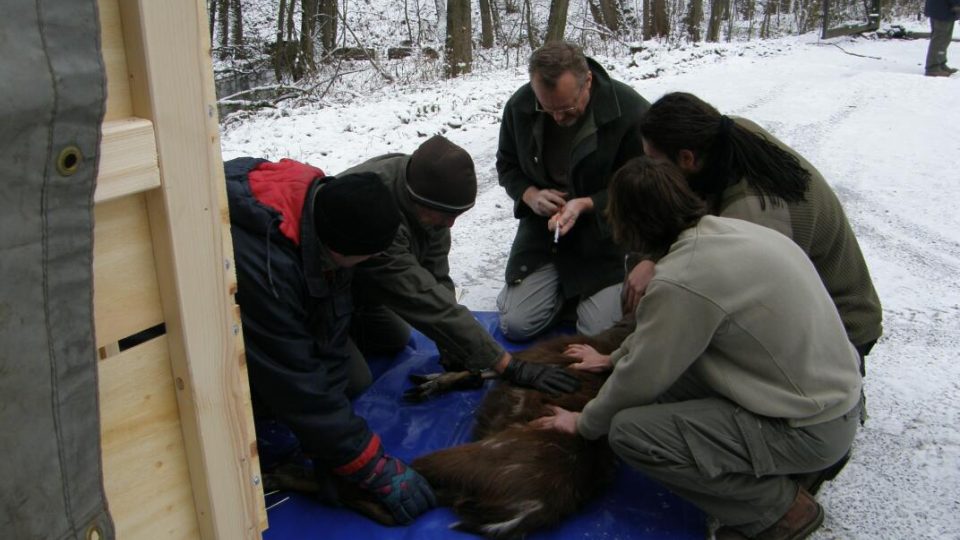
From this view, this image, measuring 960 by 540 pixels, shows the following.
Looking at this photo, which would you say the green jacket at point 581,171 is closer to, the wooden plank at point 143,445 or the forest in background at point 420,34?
the wooden plank at point 143,445

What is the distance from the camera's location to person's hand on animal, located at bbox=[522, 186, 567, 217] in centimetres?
415

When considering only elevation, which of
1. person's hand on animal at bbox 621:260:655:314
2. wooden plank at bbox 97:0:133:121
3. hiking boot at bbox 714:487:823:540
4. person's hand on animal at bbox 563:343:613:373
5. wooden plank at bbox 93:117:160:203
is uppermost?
wooden plank at bbox 97:0:133:121

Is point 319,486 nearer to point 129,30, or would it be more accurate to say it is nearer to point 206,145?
point 206,145

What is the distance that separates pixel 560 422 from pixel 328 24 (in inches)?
501

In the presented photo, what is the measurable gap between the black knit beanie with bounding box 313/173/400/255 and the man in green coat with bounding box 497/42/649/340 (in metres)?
1.57

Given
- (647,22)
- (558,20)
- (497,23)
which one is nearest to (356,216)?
(558,20)

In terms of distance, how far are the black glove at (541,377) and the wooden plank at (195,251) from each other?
1.74 metres

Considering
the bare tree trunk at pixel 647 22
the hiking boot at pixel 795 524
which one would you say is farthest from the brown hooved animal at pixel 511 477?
the bare tree trunk at pixel 647 22

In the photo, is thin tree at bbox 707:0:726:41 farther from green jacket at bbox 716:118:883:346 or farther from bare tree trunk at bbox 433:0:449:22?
green jacket at bbox 716:118:883:346

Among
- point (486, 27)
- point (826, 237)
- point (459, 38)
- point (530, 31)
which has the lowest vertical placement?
point (826, 237)

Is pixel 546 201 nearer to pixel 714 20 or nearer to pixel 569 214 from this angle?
pixel 569 214

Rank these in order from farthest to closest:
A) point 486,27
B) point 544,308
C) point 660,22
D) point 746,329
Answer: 1. point 486,27
2. point 660,22
3. point 544,308
4. point 746,329

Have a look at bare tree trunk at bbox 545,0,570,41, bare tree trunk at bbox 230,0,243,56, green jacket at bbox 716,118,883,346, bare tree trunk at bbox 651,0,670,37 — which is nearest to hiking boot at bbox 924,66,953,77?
bare tree trunk at bbox 545,0,570,41

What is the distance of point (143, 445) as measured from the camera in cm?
136
